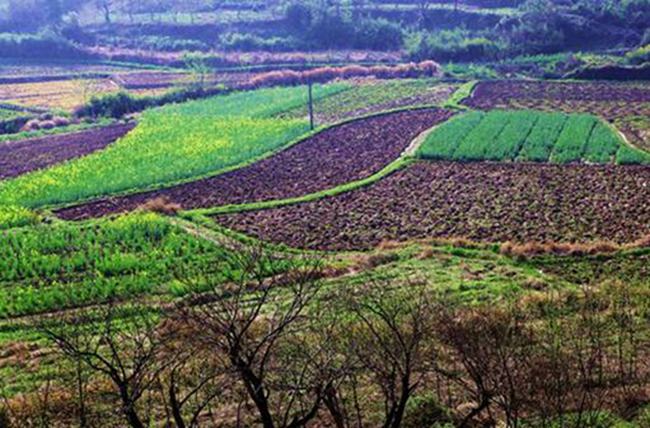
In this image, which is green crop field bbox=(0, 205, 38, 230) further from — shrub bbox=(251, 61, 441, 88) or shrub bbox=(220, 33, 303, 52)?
shrub bbox=(220, 33, 303, 52)

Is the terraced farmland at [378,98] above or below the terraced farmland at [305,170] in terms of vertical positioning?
above

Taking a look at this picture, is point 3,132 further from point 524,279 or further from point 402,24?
point 402,24

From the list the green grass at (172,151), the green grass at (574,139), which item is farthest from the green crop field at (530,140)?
the green grass at (172,151)

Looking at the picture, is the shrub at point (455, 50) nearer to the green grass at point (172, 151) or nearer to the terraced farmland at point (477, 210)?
the green grass at point (172, 151)

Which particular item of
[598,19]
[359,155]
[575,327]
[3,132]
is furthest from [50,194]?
[598,19]

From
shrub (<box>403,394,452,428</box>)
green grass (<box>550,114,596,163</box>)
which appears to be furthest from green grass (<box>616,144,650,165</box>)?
shrub (<box>403,394,452,428</box>)

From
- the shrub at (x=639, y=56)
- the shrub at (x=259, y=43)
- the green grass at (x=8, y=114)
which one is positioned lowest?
the green grass at (x=8, y=114)
